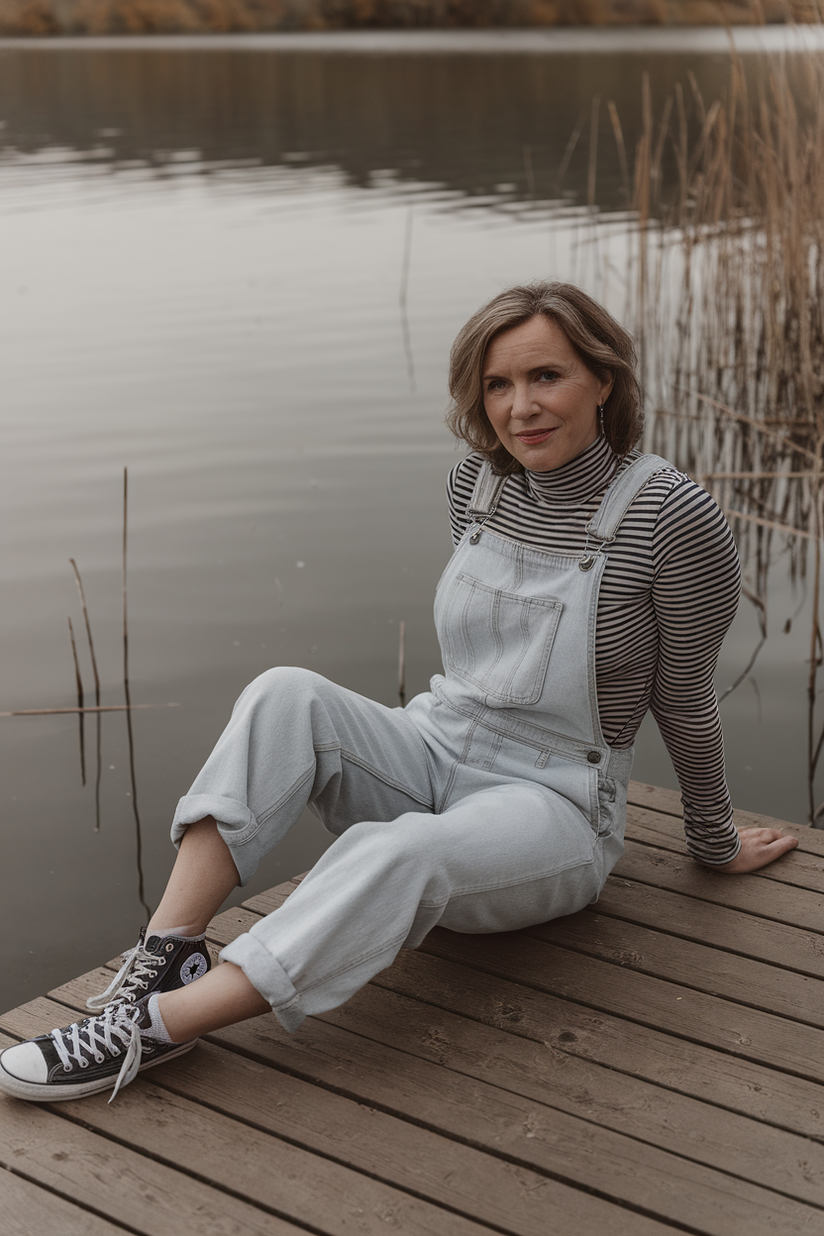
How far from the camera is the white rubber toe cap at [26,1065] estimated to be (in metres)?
1.62

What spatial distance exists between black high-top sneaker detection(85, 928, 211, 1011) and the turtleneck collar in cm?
84

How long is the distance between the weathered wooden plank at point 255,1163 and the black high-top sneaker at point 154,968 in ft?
0.37

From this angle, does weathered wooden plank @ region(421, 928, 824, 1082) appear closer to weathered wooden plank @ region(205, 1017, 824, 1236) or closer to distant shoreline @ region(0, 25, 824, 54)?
weathered wooden plank @ region(205, 1017, 824, 1236)

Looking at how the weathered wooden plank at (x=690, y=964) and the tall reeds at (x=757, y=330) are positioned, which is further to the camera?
the tall reeds at (x=757, y=330)

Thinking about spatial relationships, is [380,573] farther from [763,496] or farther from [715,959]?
[715,959]

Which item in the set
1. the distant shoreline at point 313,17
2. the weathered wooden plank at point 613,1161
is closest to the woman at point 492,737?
the weathered wooden plank at point 613,1161

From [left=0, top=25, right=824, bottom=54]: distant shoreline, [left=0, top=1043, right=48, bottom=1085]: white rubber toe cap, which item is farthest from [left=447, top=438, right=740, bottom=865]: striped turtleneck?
[left=0, top=25, right=824, bottom=54]: distant shoreline

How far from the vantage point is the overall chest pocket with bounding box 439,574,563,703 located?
188 centimetres

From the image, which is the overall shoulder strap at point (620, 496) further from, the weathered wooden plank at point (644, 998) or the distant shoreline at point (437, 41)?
the distant shoreline at point (437, 41)

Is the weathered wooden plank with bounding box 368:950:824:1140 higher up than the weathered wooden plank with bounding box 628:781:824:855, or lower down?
higher up

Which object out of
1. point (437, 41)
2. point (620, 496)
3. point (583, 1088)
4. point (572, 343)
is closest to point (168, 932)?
point (583, 1088)

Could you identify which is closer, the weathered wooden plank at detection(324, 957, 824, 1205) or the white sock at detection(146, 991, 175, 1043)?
the weathered wooden plank at detection(324, 957, 824, 1205)

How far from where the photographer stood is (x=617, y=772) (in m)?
1.91

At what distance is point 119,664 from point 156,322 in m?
4.50
